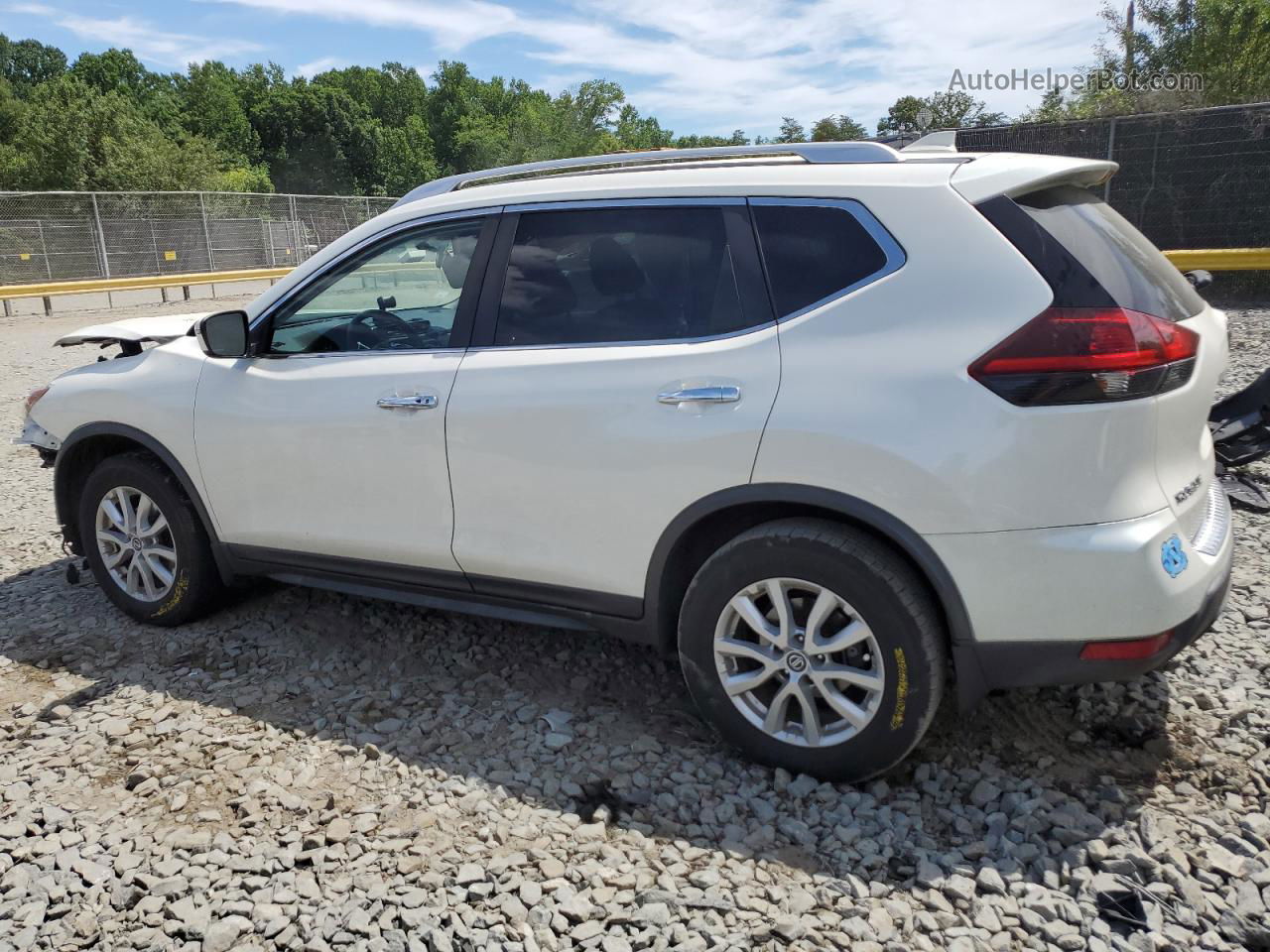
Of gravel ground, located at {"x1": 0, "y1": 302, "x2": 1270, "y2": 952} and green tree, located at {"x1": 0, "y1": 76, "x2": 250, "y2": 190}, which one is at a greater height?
green tree, located at {"x1": 0, "y1": 76, "x2": 250, "y2": 190}

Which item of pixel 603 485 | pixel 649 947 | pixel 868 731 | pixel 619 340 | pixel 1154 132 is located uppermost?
pixel 1154 132

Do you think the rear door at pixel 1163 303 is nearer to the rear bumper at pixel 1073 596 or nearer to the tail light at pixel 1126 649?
the rear bumper at pixel 1073 596

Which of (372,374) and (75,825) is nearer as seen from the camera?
(75,825)

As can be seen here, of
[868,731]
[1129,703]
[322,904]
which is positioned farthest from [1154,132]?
[322,904]

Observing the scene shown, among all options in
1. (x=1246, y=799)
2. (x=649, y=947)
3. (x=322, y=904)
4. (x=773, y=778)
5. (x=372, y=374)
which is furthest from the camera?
(x=372, y=374)

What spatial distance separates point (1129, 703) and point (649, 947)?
6.61 feet

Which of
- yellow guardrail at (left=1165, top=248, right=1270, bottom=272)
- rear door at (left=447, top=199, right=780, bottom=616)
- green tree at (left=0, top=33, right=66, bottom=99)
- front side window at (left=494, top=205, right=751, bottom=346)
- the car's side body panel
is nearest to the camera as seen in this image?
rear door at (left=447, top=199, right=780, bottom=616)

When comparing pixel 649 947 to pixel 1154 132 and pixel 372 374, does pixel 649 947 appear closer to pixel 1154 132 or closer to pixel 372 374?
pixel 372 374

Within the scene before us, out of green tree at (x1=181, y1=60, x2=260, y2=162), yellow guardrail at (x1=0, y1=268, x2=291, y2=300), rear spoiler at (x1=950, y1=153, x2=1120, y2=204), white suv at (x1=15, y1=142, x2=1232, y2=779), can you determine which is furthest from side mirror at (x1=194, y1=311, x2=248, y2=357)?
green tree at (x1=181, y1=60, x2=260, y2=162)

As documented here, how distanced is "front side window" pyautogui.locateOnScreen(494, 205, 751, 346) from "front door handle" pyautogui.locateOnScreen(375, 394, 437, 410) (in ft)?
1.05

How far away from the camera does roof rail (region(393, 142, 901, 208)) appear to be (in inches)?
124

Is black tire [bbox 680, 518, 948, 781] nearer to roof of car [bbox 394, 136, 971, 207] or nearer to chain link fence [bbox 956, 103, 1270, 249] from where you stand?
roof of car [bbox 394, 136, 971, 207]

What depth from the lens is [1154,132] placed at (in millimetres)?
14117

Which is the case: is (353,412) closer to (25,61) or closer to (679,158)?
(679,158)
